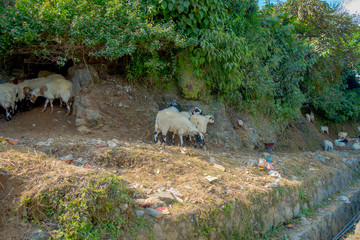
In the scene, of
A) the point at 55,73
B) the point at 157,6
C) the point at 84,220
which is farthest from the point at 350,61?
the point at 84,220

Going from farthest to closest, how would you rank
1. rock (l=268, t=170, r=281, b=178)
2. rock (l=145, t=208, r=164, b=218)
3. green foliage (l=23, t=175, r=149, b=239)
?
1. rock (l=268, t=170, r=281, b=178)
2. rock (l=145, t=208, r=164, b=218)
3. green foliage (l=23, t=175, r=149, b=239)

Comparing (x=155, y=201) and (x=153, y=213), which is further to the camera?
(x=155, y=201)

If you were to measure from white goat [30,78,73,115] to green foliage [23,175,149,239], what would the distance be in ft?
14.1

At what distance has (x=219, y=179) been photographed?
13.4ft

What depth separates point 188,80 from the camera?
7.29 meters

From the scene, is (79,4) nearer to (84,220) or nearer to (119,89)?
(119,89)

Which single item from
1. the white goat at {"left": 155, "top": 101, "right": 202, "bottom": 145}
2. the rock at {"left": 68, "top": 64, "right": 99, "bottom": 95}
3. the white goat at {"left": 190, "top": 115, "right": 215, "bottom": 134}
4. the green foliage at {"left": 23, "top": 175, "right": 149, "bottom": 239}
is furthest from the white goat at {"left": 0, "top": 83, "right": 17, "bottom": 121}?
the green foliage at {"left": 23, "top": 175, "right": 149, "bottom": 239}

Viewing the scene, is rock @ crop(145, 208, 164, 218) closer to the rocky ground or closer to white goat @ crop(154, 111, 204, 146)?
the rocky ground

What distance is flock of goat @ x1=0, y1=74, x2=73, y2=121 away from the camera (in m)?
6.37

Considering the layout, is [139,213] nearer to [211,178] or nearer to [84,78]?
[211,178]

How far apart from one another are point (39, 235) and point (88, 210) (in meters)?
0.44

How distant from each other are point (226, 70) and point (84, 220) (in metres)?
5.81

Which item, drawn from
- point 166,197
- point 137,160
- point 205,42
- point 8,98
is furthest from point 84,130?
point 205,42

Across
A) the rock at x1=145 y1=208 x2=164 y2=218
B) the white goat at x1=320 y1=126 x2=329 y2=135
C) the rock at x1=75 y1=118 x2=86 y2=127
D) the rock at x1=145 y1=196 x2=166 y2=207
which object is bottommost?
the rock at x1=145 y1=208 x2=164 y2=218
